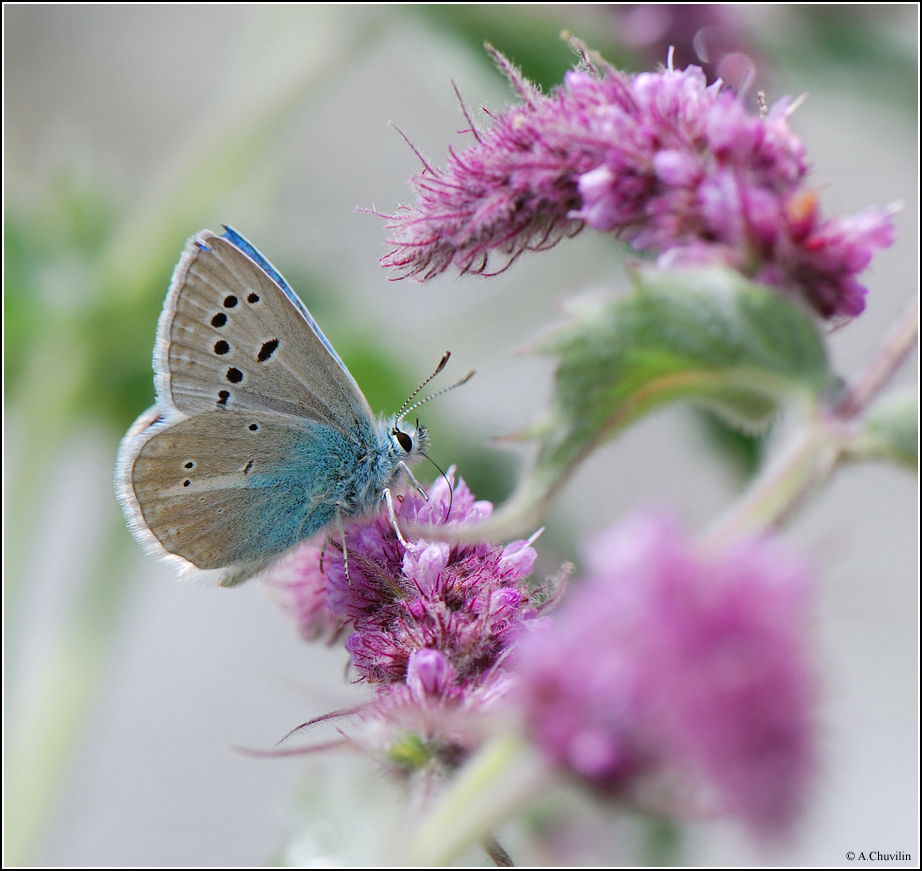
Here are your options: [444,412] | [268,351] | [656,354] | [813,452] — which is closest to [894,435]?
[813,452]

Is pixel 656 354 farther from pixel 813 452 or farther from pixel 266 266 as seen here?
pixel 266 266

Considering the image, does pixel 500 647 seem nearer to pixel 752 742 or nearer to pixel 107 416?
pixel 752 742

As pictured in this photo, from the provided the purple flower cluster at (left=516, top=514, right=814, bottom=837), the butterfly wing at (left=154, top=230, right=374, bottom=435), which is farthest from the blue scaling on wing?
the purple flower cluster at (left=516, top=514, right=814, bottom=837)

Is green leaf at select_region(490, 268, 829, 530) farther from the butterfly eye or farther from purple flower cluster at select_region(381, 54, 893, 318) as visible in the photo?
the butterfly eye

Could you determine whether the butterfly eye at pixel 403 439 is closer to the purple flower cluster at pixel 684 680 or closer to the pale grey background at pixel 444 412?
the pale grey background at pixel 444 412

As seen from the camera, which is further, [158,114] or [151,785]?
[158,114]

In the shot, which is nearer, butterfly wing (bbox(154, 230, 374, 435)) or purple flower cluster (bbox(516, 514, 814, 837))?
purple flower cluster (bbox(516, 514, 814, 837))

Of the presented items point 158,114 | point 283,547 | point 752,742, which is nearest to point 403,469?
point 283,547
